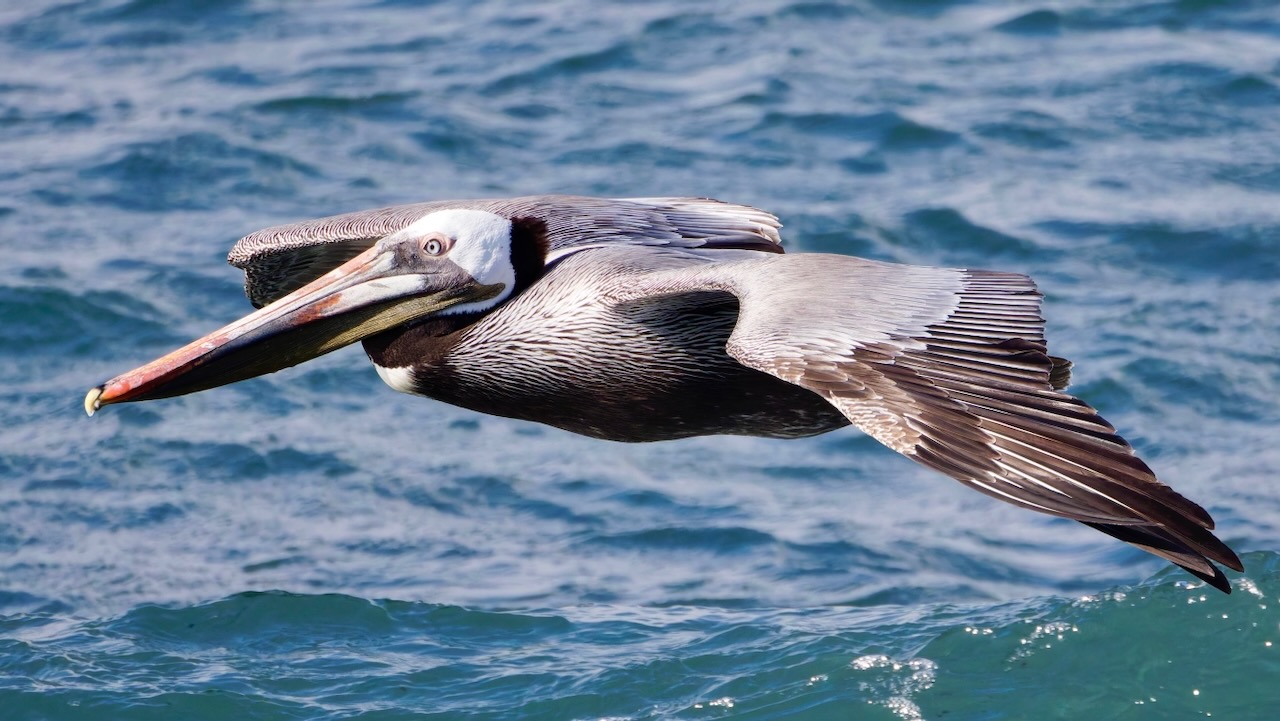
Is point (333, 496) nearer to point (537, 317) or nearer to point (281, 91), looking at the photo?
point (537, 317)

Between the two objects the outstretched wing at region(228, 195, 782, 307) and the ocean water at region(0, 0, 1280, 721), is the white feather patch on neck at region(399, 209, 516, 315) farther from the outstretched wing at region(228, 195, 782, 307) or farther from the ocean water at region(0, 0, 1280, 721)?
the ocean water at region(0, 0, 1280, 721)

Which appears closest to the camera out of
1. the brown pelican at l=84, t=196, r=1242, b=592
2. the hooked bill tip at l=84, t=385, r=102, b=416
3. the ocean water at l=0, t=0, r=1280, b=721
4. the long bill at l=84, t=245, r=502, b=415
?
the brown pelican at l=84, t=196, r=1242, b=592

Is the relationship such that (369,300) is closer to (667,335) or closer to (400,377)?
(400,377)

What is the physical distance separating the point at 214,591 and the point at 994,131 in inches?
247

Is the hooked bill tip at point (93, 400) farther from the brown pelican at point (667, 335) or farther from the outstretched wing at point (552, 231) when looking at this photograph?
the outstretched wing at point (552, 231)

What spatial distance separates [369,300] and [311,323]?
22 cm

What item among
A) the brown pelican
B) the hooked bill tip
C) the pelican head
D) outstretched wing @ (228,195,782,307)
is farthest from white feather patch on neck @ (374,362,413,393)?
the hooked bill tip

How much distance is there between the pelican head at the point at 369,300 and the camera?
6.37 m

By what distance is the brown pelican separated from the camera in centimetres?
497

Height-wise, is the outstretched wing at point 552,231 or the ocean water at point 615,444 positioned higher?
the outstretched wing at point 552,231

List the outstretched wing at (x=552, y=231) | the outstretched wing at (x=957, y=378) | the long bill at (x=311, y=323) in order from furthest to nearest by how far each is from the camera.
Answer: the outstretched wing at (x=552, y=231), the long bill at (x=311, y=323), the outstretched wing at (x=957, y=378)

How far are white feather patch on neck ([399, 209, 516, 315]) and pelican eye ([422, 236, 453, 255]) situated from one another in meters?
0.02

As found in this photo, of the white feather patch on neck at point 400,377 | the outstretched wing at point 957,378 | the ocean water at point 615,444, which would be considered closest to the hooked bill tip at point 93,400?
the white feather patch on neck at point 400,377

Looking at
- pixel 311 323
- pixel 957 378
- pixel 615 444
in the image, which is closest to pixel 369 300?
pixel 311 323
